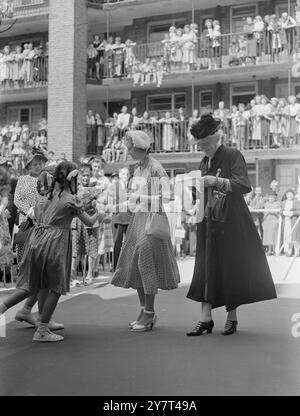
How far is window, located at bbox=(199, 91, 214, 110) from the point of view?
24906 millimetres

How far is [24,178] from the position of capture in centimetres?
824

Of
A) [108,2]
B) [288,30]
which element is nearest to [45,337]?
[288,30]

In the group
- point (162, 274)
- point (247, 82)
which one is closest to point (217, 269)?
point (162, 274)

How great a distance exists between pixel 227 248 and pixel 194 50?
18814 millimetres

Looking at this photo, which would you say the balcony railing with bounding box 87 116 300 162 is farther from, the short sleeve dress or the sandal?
the short sleeve dress

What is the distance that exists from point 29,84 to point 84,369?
22231mm

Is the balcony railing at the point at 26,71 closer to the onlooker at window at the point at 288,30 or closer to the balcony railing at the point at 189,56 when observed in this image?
the balcony railing at the point at 189,56

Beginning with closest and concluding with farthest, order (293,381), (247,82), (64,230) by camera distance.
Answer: (293,381) < (64,230) < (247,82)

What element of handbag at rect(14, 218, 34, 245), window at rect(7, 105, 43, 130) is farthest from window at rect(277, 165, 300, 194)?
handbag at rect(14, 218, 34, 245)

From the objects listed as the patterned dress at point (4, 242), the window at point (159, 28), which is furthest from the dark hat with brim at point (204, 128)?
the window at point (159, 28)

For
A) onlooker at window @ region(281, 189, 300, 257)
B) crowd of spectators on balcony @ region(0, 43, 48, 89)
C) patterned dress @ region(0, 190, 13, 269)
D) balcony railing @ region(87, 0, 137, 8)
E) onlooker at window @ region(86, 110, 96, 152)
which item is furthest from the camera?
crowd of spectators on balcony @ region(0, 43, 48, 89)

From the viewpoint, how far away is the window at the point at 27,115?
27250 mm

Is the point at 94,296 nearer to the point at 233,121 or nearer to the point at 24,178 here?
the point at 24,178

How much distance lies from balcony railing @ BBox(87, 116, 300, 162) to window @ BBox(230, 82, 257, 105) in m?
2.51
